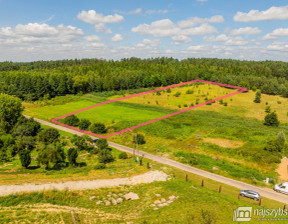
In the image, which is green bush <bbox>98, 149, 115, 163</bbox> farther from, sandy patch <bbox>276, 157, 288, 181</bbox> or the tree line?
sandy patch <bbox>276, 157, 288, 181</bbox>

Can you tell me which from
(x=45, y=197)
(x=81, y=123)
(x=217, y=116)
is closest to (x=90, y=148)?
(x=81, y=123)

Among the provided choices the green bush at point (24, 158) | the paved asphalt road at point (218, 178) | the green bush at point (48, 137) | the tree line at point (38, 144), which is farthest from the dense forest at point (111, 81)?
the paved asphalt road at point (218, 178)

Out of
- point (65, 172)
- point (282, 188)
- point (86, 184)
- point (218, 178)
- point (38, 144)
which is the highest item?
point (38, 144)

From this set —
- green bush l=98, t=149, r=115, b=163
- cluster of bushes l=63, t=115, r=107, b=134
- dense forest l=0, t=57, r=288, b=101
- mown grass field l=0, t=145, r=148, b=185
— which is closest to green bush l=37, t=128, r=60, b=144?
mown grass field l=0, t=145, r=148, b=185

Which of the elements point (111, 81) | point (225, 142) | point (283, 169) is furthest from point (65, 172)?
point (111, 81)

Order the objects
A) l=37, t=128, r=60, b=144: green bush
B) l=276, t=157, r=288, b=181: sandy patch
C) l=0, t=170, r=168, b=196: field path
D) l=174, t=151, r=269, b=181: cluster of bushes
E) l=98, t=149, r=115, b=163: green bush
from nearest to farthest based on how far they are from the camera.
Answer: l=0, t=170, r=168, b=196: field path → l=276, t=157, r=288, b=181: sandy patch → l=174, t=151, r=269, b=181: cluster of bushes → l=98, t=149, r=115, b=163: green bush → l=37, t=128, r=60, b=144: green bush

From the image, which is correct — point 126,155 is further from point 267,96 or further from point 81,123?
point 267,96

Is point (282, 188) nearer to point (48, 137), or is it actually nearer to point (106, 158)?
point (106, 158)
